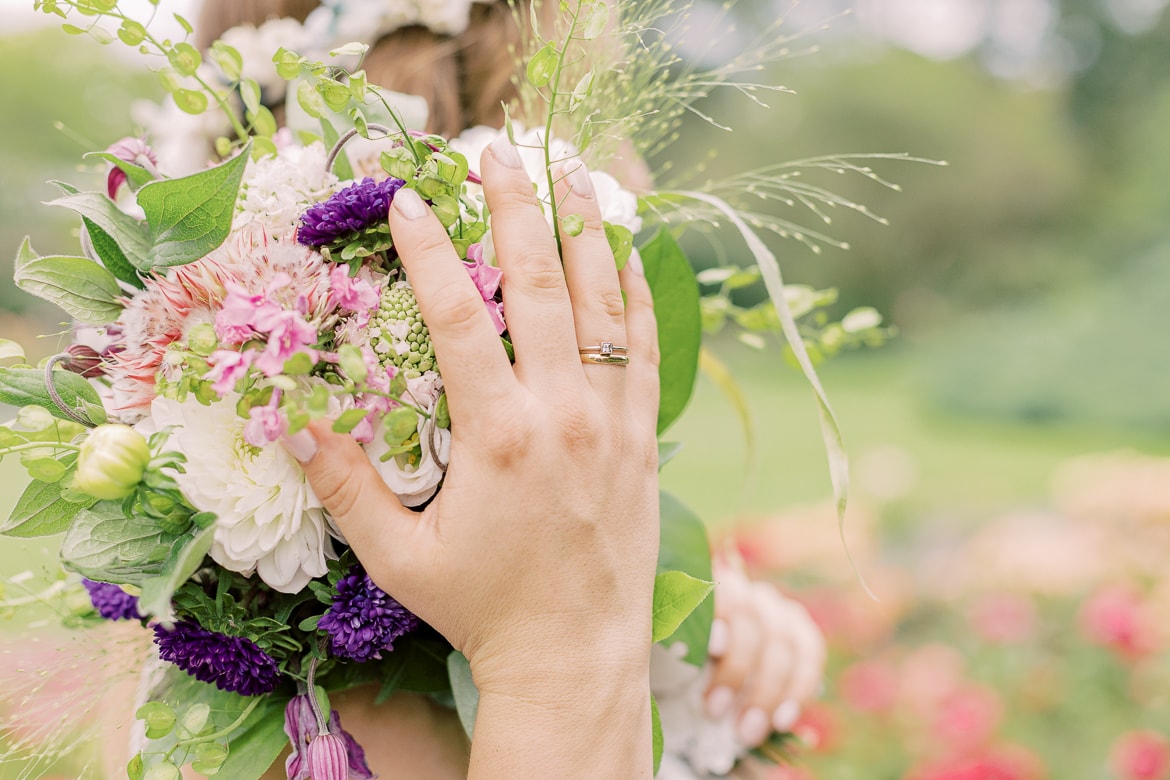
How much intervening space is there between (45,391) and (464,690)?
1.47ft

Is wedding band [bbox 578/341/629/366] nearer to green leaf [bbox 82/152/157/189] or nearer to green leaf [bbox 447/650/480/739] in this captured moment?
green leaf [bbox 447/650/480/739]

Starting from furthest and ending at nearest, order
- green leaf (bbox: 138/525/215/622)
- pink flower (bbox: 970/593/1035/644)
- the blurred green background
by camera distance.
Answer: the blurred green background
pink flower (bbox: 970/593/1035/644)
green leaf (bbox: 138/525/215/622)

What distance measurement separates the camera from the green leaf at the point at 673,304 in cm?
101

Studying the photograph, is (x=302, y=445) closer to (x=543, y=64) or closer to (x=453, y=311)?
(x=453, y=311)

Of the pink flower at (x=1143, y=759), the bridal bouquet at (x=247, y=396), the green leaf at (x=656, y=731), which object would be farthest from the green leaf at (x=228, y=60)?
the pink flower at (x=1143, y=759)

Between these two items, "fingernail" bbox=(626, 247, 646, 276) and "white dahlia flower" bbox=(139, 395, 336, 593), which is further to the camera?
"fingernail" bbox=(626, 247, 646, 276)

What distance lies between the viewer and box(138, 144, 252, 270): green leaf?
729 mm

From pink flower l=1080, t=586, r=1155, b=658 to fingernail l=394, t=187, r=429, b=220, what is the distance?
2.39 m

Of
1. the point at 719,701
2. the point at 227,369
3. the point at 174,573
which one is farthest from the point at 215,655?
the point at 719,701

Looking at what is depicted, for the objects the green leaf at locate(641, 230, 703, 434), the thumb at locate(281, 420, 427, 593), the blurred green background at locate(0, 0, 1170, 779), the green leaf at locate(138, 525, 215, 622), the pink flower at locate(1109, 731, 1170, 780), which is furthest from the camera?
the blurred green background at locate(0, 0, 1170, 779)

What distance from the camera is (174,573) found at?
2.10 ft

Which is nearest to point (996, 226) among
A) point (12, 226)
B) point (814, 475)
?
point (814, 475)

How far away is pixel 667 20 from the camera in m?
0.98

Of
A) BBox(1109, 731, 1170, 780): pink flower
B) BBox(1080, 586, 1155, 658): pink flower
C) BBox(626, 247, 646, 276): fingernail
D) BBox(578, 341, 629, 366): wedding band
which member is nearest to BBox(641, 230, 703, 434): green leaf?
BBox(626, 247, 646, 276): fingernail
